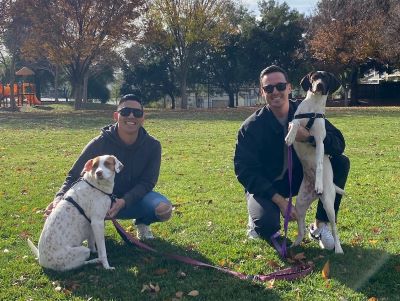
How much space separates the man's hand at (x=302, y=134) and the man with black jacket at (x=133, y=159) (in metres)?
1.57

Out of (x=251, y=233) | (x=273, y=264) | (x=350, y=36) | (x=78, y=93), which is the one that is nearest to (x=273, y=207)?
(x=251, y=233)

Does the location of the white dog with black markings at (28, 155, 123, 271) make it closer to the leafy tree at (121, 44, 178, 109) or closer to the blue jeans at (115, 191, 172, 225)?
the blue jeans at (115, 191, 172, 225)

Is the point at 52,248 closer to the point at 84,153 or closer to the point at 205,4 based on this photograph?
the point at 84,153

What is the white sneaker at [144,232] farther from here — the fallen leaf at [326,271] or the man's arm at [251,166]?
the fallen leaf at [326,271]

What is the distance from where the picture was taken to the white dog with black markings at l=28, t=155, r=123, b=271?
14.6ft

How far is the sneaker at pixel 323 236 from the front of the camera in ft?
16.4

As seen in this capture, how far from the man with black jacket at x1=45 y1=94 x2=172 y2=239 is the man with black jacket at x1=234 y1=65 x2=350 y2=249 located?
3.05 ft

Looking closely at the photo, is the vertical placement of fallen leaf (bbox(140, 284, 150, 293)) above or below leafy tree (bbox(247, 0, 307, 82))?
below

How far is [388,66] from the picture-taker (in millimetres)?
36531

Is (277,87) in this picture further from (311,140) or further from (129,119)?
(129,119)

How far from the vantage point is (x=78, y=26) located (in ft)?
105

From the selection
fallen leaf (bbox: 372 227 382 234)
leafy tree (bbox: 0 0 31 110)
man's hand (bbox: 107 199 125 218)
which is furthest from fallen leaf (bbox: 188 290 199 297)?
leafy tree (bbox: 0 0 31 110)

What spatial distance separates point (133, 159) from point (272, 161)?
1.47 metres

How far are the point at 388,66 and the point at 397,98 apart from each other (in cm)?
328
